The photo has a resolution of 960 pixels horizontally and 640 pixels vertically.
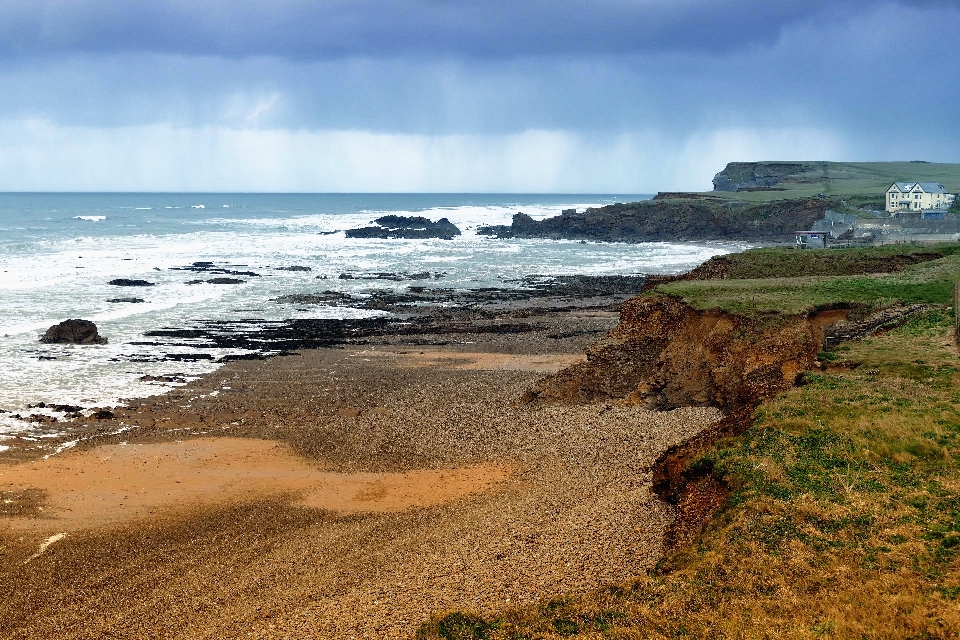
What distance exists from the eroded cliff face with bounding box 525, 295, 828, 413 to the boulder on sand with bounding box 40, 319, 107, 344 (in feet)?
72.1

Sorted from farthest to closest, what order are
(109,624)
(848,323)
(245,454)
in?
1. (848,323)
2. (245,454)
3. (109,624)

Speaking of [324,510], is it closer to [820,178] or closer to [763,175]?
[820,178]

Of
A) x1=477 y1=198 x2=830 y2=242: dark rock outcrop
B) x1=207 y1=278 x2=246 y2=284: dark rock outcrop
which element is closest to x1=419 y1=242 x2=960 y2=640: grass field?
x1=207 y1=278 x2=246 y2=284: dark rock outcrop

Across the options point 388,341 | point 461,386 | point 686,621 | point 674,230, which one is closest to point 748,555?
point 686,621

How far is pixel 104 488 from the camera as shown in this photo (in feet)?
67.3

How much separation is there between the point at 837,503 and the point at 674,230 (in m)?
101

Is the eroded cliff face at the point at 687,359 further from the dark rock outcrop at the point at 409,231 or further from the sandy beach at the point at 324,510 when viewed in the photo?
the dark rock outcrop at the point at 409,231

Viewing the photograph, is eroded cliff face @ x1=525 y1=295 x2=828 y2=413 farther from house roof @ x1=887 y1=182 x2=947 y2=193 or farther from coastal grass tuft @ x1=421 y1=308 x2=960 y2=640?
house roof @ x1=887 y1=182 x2=947 y2=193

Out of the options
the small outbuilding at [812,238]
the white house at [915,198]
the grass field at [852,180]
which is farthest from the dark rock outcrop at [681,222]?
the small outbuilding at [812,238]

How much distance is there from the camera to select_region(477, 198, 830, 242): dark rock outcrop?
103938 mm

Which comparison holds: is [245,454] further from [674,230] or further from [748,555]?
[674,230]

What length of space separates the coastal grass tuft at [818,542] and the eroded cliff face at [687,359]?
4.68 m

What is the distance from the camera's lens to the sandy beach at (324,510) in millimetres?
14172

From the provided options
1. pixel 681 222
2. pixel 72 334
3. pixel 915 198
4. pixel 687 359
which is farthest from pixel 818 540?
pixel 681 222
